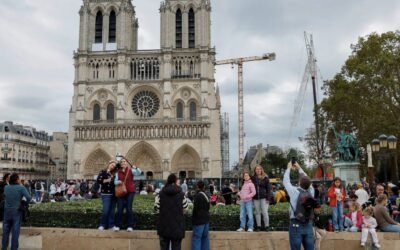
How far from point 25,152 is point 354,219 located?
65.6 metres

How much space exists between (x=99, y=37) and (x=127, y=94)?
9.11m

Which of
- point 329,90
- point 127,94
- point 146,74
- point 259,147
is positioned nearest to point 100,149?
point 127,94

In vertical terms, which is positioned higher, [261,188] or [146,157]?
[146,157]

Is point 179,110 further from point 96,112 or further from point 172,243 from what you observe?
point 172,243

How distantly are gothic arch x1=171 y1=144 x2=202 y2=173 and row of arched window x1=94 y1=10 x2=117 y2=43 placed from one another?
56.2 ft

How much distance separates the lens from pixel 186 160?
1956 inches

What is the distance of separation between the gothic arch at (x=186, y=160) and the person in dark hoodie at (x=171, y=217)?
4114 centimetres

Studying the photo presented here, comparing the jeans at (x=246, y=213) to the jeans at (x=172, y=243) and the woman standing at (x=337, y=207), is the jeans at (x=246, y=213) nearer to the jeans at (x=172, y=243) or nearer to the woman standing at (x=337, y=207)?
the jeans at (x=172, y=243)

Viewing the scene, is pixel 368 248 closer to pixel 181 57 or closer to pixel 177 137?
pixel 177 137

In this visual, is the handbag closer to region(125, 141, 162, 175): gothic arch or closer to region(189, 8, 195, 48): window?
region(125, 141, 162, 175): gothic arch

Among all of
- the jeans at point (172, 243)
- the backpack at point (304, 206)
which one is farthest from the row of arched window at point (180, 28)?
the backpack at point (304, 206)

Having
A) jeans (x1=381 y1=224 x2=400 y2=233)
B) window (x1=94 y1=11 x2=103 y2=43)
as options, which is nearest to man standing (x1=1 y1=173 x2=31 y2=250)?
jeans (x1=381 y1=224 x2=400 y2=233)

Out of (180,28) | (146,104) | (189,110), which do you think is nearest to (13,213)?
(189,110)

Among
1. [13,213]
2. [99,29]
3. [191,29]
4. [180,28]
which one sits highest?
[99,29]
